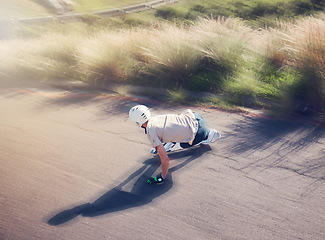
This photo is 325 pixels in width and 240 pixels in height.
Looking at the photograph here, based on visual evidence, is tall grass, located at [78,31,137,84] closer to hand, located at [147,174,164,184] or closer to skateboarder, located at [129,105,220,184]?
skateboarder, located at [129,105,220,184]

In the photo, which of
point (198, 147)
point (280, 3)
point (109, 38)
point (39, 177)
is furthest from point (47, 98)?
point (280, 3)

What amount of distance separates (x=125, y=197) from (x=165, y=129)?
1.06 m

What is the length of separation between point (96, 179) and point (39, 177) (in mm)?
895

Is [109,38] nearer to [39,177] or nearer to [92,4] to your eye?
[39,177]

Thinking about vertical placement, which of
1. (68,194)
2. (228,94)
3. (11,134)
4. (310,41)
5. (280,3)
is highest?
(280,3)

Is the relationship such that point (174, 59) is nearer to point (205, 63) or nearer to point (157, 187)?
point (205, 63)

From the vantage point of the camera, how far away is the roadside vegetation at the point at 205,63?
5.73 metres

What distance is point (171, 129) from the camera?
4.01m

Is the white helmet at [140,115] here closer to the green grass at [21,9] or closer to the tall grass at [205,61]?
the tall grass at [205,61]

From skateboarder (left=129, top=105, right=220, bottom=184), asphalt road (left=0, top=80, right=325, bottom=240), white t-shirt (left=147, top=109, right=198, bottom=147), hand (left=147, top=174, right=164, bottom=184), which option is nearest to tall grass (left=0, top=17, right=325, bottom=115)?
asphalt road (left=0, top=80, right=325, bottom=240)

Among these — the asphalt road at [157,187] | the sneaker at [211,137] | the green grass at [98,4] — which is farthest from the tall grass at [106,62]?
the green grass at [98,4]

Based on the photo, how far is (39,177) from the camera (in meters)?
4.39

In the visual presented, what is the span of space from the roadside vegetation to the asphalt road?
79 centimetres

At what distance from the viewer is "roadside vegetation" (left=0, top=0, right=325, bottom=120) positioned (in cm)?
573
